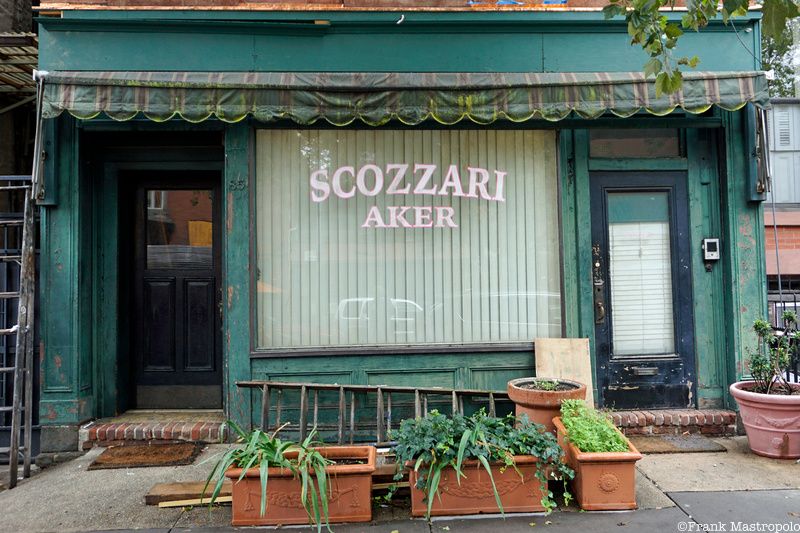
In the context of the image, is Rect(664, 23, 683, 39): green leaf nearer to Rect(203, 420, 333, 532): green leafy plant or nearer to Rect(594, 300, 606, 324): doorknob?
Rect(594, 300, 606, 324): doorknob

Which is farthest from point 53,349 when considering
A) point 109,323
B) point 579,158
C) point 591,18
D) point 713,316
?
point 713,316

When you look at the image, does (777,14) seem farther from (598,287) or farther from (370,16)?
(370,16)

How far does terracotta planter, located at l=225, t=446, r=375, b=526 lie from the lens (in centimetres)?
347

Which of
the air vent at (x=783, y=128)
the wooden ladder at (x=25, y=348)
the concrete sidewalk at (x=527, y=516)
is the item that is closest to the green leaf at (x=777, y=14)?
the concrete sidewalk at (x=527, y=516)

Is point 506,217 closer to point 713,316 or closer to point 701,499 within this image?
point 713,316

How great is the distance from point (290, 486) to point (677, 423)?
3.70 metres

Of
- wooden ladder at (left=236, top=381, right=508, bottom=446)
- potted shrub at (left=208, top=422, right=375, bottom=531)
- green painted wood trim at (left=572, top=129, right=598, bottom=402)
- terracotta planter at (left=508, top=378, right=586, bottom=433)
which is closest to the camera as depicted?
potted shrub at (left=208, top=422, right=375, bottom=531)

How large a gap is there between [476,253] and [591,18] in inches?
101

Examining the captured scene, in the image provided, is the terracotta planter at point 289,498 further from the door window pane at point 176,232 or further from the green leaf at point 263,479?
the door window pane at point 176,232

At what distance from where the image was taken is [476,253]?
5.39 metres

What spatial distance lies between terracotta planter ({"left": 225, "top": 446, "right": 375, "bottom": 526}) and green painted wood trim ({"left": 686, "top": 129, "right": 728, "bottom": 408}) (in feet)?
12.1

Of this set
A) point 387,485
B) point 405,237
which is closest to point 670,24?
point 405,237

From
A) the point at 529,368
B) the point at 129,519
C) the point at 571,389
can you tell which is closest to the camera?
the point at 129,519

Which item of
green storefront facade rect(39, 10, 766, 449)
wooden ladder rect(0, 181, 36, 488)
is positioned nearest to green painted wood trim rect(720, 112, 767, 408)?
green storefront facade rect(39, 10, 766, 449)
